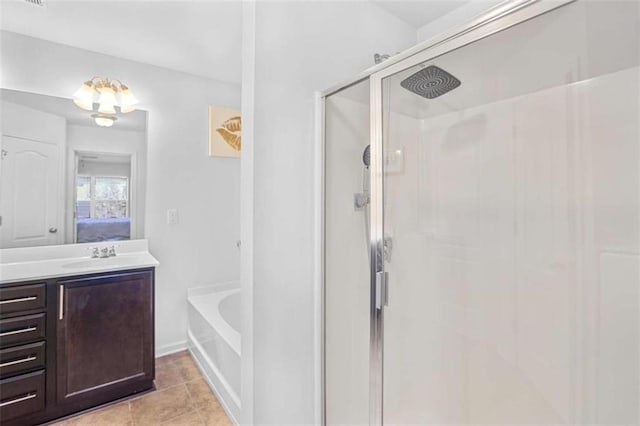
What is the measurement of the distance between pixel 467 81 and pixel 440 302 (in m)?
1.07

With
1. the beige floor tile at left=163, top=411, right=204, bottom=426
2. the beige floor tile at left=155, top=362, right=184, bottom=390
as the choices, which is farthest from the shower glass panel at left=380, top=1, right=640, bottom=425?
the beige floor tile at left=155, top=362, right=184, bottom=390

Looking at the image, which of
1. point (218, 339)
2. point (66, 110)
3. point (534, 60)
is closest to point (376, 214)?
point (534, 60)

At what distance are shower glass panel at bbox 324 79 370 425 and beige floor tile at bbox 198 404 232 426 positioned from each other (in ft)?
2.13

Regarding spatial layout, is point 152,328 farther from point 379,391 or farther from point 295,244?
point 379,391

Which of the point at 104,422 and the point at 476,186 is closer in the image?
the point at 476,186

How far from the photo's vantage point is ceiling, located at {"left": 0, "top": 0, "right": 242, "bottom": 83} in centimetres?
172

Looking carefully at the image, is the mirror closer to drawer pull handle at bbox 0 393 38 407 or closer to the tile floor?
drawer pull handle at bbox 0 393 38 407

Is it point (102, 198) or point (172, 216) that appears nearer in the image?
point (102, 198)

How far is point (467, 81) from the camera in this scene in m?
1.35

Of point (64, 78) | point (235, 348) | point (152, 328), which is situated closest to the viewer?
point (235, 348)

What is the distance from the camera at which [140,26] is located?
191cm

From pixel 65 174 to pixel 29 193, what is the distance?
0.24 metres

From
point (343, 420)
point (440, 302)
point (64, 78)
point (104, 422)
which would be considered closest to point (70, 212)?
point (64, 78)

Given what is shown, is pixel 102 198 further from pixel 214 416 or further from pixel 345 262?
pixel 345 262
